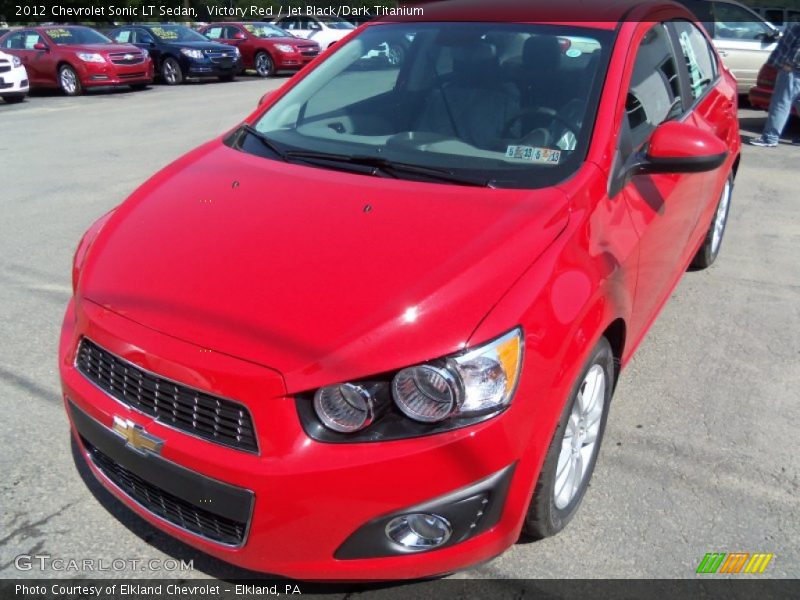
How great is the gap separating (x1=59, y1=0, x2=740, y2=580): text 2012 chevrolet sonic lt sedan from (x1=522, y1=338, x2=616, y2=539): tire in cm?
1

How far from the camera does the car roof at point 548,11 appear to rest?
130 inches

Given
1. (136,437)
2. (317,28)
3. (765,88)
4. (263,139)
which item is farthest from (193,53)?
(136,437)

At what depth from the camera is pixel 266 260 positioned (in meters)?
2.38

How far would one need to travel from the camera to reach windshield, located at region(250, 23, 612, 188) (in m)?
2.89

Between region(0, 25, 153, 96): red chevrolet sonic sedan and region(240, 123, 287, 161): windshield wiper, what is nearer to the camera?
region(240, 123, 287, 161): windshield wiper

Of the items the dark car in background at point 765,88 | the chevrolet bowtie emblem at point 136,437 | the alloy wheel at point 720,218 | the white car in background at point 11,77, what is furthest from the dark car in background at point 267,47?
the chevrolet bowtie emblem at point 136,437

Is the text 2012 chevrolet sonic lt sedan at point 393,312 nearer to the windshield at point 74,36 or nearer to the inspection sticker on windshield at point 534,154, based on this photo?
the inspection sticker on windshield at point 534,154

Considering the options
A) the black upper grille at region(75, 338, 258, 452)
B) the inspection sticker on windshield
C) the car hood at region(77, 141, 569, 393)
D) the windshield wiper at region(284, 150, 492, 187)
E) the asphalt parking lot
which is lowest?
the asphalt parking lot

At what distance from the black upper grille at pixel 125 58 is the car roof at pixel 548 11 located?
14549 mm

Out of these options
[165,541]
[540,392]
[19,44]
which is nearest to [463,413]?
[540,392]

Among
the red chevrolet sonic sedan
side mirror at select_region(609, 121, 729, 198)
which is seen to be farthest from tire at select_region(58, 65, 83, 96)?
side mirror at select_region(609, 121, 729, 198)

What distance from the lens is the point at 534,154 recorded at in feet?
9.39

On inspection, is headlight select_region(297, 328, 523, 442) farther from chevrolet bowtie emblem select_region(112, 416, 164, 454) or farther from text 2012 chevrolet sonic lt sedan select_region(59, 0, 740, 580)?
chevrolet bowtie emblem select_region(112, 416, 164, 454)

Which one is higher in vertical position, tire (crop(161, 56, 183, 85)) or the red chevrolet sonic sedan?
the red chevrolet sonic sedan
